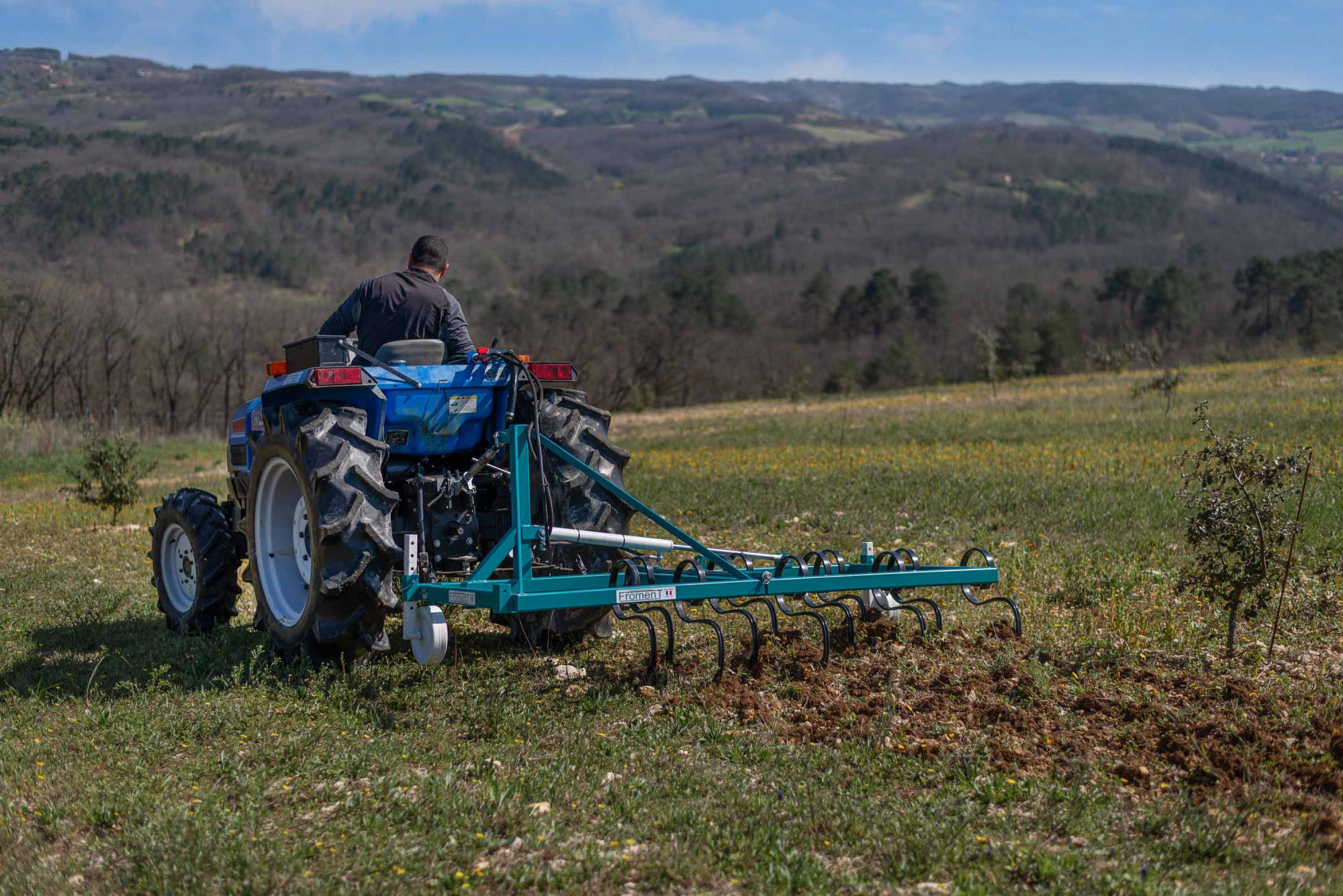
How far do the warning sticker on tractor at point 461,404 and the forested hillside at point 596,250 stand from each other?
2493 cm

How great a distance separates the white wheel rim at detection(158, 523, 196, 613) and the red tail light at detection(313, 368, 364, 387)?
258 centimetres

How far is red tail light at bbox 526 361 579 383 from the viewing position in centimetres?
667

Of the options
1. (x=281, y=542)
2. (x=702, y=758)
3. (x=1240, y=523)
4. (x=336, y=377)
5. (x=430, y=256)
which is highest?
(x=430, y=256)

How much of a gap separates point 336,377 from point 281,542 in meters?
1.34

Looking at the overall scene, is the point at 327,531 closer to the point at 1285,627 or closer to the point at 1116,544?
the point at 1285,627

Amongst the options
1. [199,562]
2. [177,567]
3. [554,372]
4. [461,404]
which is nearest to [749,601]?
[554,372]

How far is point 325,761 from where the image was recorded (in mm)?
4797

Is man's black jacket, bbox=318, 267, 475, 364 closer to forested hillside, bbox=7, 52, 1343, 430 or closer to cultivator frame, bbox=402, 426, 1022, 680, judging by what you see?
cultivator frame, bbox=402, 426, 1022, 680

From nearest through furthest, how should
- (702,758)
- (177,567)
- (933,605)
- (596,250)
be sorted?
A: (702,758), (933,605), (177,567), (596,250)

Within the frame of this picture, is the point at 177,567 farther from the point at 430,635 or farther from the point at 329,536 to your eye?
the point at 430,635

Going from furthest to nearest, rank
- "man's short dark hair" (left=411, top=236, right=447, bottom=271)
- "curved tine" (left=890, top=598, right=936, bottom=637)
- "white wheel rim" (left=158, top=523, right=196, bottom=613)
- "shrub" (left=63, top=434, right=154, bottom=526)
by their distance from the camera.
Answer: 1. "shrub" (left=63, top=434, right=154, bottom=526)
2. "white wheel rim" (left=158, top=523, right=196, bottom=613)
3. "man's short dark hair" (left=411, top=236, right=447, bottom=271)
4. "curved tine" (left=890, top=598, right=936, bottom=637)

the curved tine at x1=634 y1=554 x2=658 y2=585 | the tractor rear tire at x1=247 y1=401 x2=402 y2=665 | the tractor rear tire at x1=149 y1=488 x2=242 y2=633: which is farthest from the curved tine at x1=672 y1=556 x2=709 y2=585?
the tractor rear tire at x1=149 y1=488 x2=242 y2=633

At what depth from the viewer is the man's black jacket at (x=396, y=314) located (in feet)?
21.9

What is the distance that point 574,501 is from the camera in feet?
21.4
